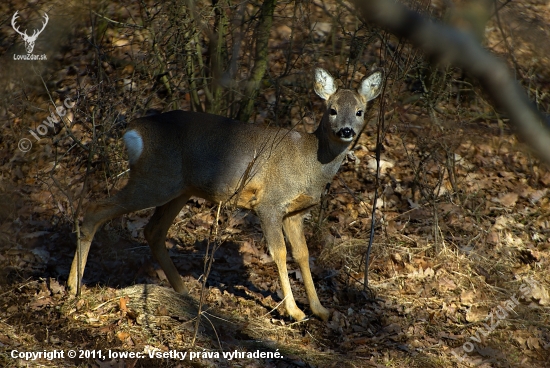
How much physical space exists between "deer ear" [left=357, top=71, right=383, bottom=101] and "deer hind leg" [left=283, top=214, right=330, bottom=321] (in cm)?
141

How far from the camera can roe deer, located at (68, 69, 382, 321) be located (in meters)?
6.40

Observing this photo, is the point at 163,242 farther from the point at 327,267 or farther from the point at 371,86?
the point at 371,86

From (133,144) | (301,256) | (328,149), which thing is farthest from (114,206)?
(328,149)

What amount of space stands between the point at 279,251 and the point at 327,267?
142 cm

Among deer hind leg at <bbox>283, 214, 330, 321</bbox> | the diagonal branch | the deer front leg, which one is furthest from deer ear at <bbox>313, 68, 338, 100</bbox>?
the diagonal branch

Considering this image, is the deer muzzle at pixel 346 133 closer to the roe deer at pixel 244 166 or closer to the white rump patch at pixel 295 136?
the roe deer at pixel 244 166

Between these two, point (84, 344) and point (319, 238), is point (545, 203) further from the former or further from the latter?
point (84, 344)

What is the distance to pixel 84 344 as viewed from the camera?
543cm

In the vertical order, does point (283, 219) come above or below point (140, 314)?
above

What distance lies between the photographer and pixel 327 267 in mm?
7770

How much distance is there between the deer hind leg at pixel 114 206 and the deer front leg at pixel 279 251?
962 mm

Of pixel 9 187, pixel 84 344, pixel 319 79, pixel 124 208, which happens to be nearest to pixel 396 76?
pixel 319 79

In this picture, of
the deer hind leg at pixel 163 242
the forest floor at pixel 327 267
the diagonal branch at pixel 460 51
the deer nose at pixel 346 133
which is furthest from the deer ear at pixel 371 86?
the diagonal branch at pixel 460 51

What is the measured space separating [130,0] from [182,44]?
8.98ft
